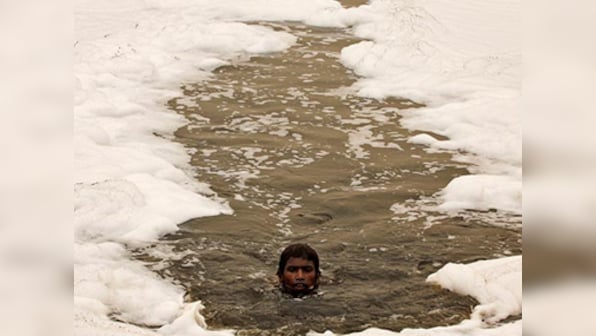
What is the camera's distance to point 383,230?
5.01 metres

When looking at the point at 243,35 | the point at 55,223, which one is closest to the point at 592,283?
the point at 55,223

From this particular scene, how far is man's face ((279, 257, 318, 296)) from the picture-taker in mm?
4145

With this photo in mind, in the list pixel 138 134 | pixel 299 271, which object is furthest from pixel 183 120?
pixel 299 271

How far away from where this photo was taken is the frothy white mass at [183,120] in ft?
13.5

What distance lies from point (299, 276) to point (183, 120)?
329 centimetres

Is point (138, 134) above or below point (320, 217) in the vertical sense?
above

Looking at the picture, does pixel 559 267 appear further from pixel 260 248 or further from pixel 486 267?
pixel 260 248

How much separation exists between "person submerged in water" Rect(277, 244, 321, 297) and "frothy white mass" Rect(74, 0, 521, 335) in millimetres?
534

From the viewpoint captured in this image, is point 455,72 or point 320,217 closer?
point 320,217

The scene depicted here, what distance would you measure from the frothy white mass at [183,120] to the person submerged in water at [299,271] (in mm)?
534

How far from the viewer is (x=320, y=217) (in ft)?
17.1

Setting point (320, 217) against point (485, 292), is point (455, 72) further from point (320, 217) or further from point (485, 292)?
point (485, 292)

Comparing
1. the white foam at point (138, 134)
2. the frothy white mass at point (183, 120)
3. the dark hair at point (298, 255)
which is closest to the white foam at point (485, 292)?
the frothy white mass at point (183, 120)

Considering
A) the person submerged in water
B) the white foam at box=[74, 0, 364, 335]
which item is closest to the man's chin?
the person submerged in water
